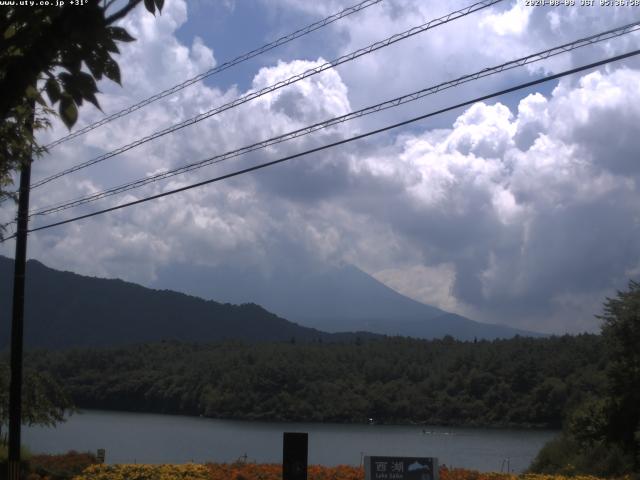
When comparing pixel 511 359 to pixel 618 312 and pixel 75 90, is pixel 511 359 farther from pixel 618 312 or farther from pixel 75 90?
pixel 75 90

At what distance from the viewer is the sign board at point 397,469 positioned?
1107 centimetres

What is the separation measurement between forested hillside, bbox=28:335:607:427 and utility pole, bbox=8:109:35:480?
33.1 m

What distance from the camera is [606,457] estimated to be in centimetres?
1903

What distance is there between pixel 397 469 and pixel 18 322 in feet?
34.3

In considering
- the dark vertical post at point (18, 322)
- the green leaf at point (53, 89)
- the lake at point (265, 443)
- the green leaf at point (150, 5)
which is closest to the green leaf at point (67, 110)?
the green leaf at point (53, 89)

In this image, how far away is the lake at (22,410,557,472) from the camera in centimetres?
2900

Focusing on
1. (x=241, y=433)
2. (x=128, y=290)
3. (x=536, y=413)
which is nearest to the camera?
(x=241, y=433)

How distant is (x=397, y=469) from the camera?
36.4 ft

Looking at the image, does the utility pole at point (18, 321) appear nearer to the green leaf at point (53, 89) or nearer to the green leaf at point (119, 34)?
the green leaf at point (53, 89)

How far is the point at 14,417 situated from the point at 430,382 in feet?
147

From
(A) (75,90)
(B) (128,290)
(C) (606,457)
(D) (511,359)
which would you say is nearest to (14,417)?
(C) (606,457)

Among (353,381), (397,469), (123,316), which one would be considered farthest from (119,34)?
(123,316)

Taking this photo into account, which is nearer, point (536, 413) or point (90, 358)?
point (536, 413)

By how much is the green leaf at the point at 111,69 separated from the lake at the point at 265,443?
20.0 meters
